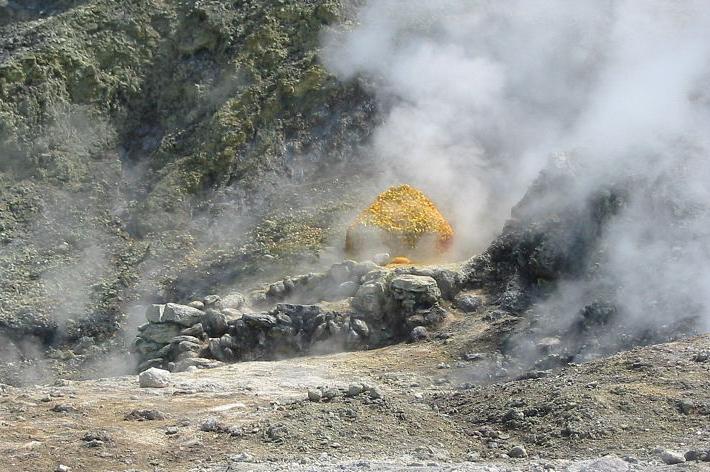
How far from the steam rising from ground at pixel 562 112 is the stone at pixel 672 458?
5.11 metres

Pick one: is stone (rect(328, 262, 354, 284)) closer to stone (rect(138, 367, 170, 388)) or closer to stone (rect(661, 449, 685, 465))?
stone (rect(138, 367, 170, 388))

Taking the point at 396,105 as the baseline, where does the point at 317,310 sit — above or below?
below

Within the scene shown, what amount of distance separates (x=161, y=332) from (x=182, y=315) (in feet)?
1.32

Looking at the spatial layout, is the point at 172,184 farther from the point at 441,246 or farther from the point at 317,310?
the point at 317,310

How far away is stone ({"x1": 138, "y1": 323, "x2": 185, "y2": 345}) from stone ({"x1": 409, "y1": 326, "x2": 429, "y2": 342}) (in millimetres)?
3400

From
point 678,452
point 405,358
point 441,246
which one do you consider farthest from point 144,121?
point 678,452

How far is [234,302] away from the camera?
1692cm

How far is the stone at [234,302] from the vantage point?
1677 cm

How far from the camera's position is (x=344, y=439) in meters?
9.46

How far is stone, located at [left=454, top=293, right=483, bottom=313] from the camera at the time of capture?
1567cm

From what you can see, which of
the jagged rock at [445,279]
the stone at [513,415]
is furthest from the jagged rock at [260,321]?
the stone at [513,415]

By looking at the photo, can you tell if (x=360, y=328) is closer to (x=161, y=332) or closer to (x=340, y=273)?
(x=340, y=273)

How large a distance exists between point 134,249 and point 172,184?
73.9 inches

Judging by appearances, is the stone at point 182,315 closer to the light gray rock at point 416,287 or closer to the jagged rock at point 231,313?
the jagged rock at point 231,313
